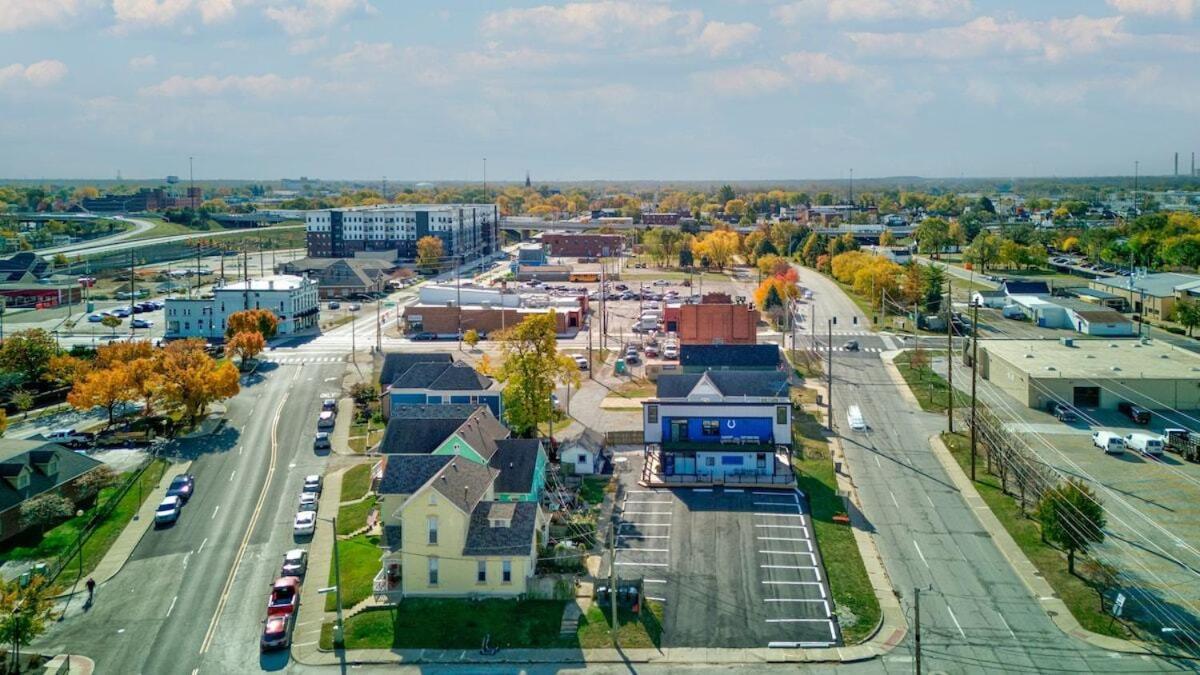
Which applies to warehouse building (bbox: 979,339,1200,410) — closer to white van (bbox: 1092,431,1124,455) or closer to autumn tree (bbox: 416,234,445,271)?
white van (bbox: 1092,431,1124,455)

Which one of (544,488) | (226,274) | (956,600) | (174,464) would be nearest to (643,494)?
(544,488)

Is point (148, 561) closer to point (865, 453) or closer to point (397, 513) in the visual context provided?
point (397, 513)

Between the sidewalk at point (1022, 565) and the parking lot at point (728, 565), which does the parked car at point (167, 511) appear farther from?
the sidewalk at point (1022, 565)

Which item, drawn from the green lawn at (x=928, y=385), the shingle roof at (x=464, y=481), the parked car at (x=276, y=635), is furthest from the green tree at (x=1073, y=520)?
the parked car at (x=276, y=635)

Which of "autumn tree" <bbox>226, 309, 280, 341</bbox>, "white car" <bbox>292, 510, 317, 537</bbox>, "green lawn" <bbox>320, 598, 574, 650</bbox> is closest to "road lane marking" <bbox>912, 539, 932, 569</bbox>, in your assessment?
"green lawn" <bbox>320, 598, 574, 650</bbox>

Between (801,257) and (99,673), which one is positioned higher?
(801,257)

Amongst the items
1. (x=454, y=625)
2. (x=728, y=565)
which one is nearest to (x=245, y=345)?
(x=454, y=625)
